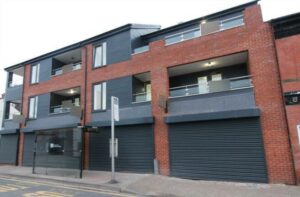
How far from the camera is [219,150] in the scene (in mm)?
10867

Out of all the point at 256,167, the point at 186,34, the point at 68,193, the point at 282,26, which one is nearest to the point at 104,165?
the point at 68,193

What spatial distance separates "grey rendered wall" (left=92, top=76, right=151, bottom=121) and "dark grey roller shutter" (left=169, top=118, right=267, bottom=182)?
2.24 metres

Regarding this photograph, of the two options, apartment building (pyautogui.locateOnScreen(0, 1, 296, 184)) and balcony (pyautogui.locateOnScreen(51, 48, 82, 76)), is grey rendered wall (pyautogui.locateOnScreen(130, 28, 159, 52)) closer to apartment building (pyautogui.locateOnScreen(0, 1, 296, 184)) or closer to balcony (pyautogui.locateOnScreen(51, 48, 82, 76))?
apartment building (pyautogui.locateOnScreen(0, 1, 296, 184))

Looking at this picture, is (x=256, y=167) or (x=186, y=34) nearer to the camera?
(x=256, y=167)

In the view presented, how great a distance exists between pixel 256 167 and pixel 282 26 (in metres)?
6.53

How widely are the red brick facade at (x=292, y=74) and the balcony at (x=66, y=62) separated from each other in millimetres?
13436

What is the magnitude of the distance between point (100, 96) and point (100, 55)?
3.12 m

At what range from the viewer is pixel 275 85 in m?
10.3

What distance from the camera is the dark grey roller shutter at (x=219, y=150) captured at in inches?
397

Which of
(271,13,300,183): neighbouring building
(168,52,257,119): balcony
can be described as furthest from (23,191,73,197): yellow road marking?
(271,13,300,183): neighbouring building

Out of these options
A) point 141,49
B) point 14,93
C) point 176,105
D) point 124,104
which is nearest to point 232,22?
point 141,49

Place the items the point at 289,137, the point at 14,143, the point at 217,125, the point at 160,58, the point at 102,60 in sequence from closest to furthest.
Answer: the point at 289,137 → the point at 217,125 → the point at 160,58 → the point at 102,60 → the point at 14,143

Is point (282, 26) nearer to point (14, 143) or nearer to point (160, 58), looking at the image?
point (160, 58)

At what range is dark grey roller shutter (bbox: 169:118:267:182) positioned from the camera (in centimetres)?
1009
